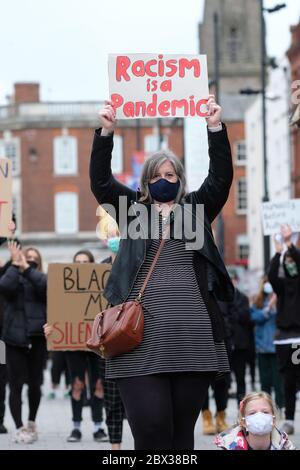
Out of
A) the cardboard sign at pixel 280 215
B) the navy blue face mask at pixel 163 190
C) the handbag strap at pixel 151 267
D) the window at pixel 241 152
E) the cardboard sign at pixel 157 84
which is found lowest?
the handbag strap at pixel 151 267

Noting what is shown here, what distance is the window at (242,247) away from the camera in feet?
237

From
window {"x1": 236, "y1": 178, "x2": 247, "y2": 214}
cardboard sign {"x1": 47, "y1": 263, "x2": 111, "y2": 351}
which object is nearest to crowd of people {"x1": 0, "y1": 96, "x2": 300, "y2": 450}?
cardboard sign {"x1": 47, "y1": 263, "x2": 111, "y2": 351}

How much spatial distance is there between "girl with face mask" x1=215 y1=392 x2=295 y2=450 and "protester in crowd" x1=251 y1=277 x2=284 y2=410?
32.9 ft

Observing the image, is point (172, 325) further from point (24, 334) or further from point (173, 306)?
point (24, 334)

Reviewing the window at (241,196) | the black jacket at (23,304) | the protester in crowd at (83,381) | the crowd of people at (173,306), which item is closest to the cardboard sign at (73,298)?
the black jacket at (23,304)

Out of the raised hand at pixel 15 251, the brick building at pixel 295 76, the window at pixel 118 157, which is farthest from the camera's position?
the window at pixel 118 157

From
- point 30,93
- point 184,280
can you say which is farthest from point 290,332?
point 30,93

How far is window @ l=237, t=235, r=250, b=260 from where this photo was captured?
72250mm

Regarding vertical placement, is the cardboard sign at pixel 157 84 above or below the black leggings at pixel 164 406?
above

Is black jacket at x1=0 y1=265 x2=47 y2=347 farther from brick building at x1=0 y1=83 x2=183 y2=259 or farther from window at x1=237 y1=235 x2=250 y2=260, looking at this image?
brick building at x1=0 y1=83 x2=183 y2=259

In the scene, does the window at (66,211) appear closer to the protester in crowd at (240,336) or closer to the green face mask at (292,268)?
the protester in crowd at (240,336)

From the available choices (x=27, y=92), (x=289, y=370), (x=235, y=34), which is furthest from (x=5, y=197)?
(x=235, y=34)

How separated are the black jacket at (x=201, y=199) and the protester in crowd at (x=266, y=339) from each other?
9.84 m

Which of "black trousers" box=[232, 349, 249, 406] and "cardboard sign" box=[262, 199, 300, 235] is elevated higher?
"cardboard sign" box=[262, 199, 300, 235]
